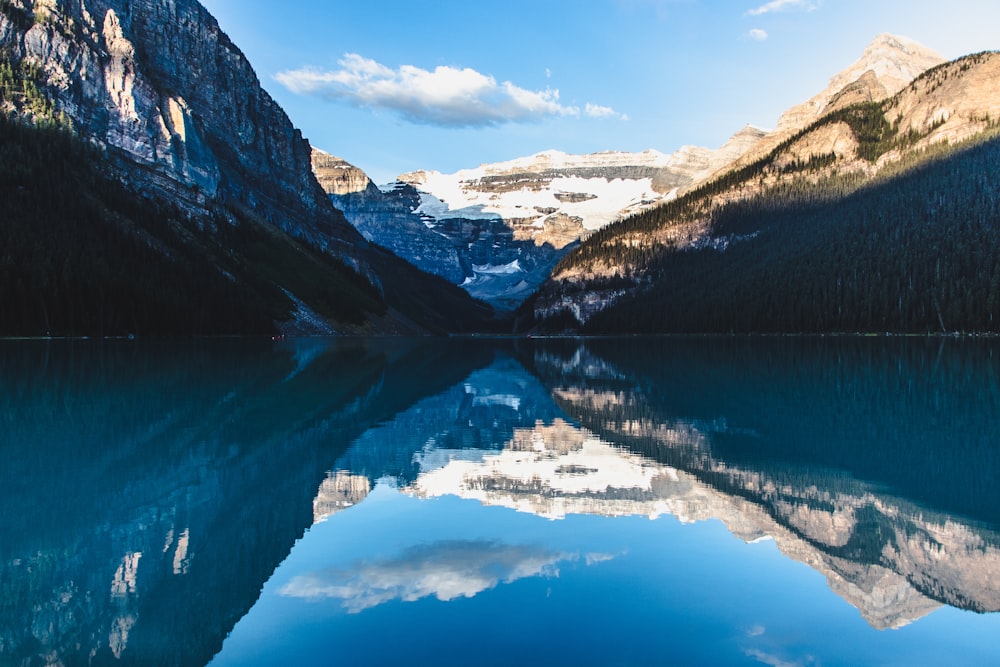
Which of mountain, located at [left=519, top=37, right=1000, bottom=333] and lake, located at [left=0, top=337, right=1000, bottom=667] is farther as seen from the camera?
mountain, located at [left=519, top=37, right=1000, bottom=333]

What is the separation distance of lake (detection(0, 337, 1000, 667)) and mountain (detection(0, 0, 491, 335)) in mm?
82111

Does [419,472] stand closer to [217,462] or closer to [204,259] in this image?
[217,462]

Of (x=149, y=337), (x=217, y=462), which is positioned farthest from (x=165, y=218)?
(x=217, y=462)

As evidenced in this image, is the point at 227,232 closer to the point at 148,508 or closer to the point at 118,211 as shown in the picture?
the point at 118,211

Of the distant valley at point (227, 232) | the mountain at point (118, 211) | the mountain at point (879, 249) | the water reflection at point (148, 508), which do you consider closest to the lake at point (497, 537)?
the water reflection at point (148, 508)

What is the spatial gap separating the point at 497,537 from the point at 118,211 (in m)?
139

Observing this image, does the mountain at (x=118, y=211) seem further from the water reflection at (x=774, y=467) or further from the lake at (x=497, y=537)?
the water reflection at (x=774, y=467)

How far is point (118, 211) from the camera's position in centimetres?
13288

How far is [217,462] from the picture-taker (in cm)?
1980

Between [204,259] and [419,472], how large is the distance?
139456mm

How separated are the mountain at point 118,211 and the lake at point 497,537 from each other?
8211 cm

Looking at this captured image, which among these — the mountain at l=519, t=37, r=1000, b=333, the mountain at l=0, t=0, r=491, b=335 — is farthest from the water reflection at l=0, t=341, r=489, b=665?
the mountain at l=519, t=37, r=1000, b=333

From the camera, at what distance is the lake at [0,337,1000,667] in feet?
31.1

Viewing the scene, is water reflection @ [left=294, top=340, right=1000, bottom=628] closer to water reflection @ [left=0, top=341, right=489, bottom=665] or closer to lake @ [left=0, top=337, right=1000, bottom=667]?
lake @ [left=0, top=337, right=1000, bottom=667]
